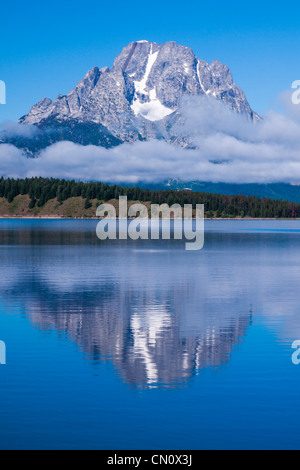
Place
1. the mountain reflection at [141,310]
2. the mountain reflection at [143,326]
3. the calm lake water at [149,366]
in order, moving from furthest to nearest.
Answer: the mountain reflection at [141,310] < the mountain reflection at [143,326] < the calm lake water at [149,366]

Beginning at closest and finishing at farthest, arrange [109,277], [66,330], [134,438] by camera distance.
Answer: [134,438] → [66,330] → [109,277]

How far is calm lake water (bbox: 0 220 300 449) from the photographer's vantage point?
21844 millimetres

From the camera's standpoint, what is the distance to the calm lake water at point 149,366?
71.7ft

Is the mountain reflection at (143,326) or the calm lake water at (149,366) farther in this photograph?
the mountain reflection at (143,326)

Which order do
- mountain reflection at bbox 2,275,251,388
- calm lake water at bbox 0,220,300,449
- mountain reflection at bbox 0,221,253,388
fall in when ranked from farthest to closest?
mountain reflection at bbox 0,221,253,388
mountain reflection at bbox 2,275,251,388
calm lake water at bbox 0,220,300,449

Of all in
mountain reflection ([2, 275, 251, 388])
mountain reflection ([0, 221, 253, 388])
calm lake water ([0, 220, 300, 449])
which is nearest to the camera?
calm lake water ([0, 220, 300, 449])

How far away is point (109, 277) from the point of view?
3007 inches

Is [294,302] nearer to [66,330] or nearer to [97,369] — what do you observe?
[66,330]

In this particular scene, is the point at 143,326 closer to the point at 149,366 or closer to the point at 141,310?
the point at 141,310

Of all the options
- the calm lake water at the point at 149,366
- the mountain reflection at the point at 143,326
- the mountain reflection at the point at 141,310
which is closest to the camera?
the calm lake water at the point at 149,366

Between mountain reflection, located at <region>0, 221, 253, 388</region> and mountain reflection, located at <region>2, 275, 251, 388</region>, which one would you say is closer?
mountain reflection, located at <region>2, 275, 251, 388</region>
